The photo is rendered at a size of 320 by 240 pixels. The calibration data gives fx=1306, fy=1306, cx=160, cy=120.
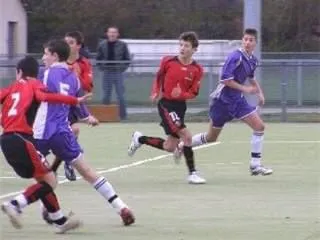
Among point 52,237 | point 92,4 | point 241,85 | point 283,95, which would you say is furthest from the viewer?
point 92,4

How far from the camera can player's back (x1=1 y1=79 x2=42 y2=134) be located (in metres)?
10.7

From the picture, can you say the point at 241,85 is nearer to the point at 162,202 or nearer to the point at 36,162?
the point at 162,202

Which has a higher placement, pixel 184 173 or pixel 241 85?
pixel 241 85

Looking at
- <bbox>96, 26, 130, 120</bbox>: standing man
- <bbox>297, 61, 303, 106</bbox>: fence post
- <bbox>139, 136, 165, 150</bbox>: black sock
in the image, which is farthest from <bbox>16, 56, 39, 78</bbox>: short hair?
<bbox>297, 61, 303, 106</bbox>: fence post

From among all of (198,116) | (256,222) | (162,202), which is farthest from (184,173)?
(198,116)

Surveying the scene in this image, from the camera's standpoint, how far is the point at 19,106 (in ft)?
35.2

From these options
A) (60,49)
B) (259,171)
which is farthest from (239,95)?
(60,49)

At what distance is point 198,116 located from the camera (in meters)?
27.5

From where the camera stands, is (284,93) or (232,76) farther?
(284,93)

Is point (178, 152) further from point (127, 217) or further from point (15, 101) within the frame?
point (15, 101)

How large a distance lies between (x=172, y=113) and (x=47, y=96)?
15.5 feet

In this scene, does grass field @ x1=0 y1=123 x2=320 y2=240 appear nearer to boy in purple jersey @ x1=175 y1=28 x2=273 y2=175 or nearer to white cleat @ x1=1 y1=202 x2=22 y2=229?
white cleat @ x1=1 y1=202 x2=22 y2=229

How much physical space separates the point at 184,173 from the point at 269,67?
11907mm

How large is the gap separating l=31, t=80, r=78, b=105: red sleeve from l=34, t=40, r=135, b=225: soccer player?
0.65 m
